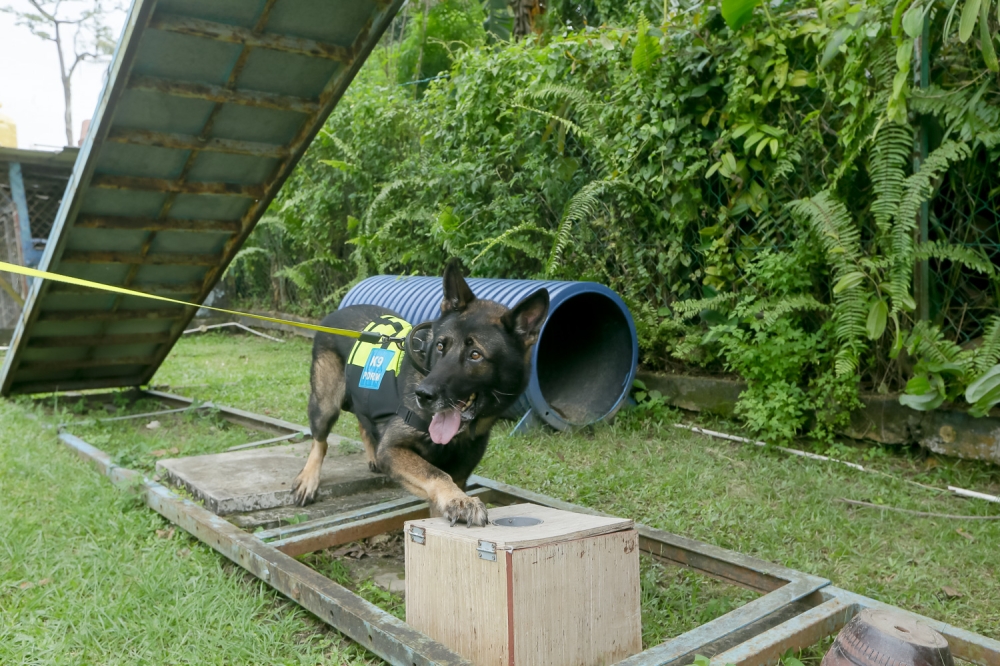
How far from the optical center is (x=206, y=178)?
5316mm

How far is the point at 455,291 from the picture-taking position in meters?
3.08

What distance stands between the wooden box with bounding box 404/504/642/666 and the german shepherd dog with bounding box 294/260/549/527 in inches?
9.0

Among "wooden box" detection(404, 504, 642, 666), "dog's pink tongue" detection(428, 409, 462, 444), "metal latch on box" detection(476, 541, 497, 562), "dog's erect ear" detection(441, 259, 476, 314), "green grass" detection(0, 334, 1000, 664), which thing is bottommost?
"green grass" detection(0, 334, 1000, 664)

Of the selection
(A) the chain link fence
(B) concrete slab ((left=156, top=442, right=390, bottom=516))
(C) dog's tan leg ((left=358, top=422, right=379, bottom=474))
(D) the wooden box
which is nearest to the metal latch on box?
(D) the wooden box

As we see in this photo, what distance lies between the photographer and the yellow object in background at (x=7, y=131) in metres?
14.8

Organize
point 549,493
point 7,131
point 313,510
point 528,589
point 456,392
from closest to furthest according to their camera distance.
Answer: point 528,589 < point 456,392 < point 313,510 < point 549,493 < point 7,131

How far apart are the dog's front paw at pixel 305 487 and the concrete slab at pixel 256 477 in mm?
46

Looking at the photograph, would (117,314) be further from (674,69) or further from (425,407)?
(674,69)

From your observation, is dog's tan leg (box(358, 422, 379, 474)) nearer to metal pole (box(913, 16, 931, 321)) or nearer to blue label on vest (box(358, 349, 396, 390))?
blue label on vest (box(358, 349, 396, 390))

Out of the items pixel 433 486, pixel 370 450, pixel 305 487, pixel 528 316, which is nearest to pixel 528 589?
pixel 433 486

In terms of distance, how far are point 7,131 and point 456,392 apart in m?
16.5

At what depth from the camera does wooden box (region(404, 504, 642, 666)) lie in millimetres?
2066

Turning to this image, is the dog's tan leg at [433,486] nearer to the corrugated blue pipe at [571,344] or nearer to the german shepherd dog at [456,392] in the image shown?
the german shepherd dog at [456,392]

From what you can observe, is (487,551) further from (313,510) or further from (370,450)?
(370,450)
